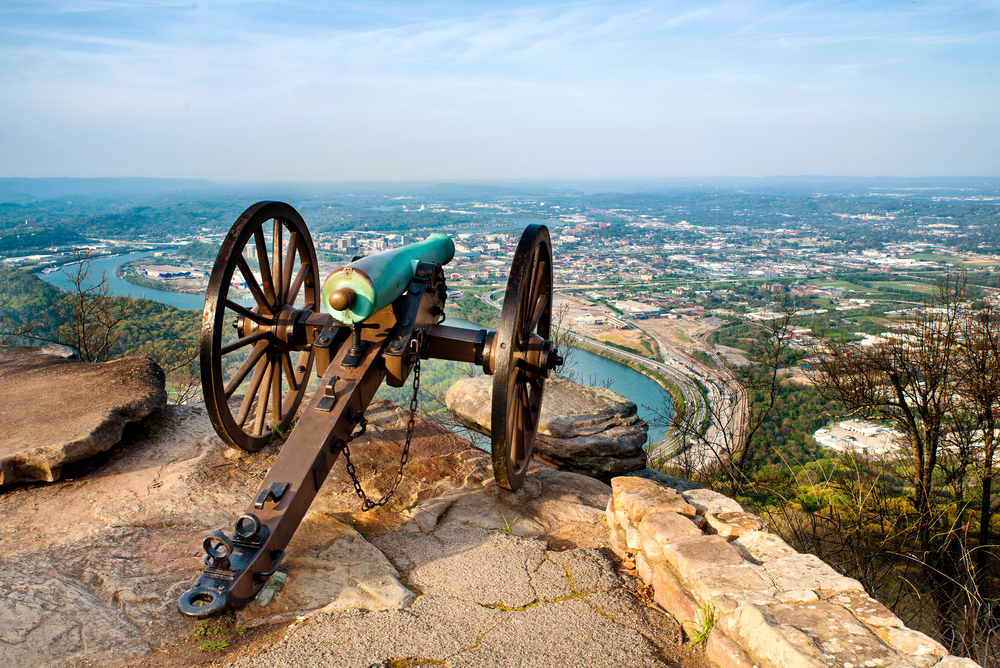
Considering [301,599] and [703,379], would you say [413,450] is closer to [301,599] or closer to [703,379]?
[301,599]

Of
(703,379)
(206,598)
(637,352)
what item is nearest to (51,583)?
(206,598)

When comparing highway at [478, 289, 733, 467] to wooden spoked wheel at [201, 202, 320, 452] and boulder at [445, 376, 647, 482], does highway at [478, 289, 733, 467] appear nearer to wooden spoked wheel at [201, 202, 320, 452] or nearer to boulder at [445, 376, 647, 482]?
boulder at [445, 376, 647, 482]

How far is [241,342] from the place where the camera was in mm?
4184

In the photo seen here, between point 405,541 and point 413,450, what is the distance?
145 cm

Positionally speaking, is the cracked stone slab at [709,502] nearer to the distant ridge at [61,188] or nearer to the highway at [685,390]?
the highway at [685,390]

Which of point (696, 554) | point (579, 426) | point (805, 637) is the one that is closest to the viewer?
point (805, 637)

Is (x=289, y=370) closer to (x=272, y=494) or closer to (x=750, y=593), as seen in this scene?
(x=272, y=494)

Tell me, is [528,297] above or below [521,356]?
above

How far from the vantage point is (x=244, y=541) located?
289cm

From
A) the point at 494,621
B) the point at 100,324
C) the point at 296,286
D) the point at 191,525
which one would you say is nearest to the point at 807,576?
the point at 494,621

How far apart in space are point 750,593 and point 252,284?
3719 mm

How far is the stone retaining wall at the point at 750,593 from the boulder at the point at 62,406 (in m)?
3.86

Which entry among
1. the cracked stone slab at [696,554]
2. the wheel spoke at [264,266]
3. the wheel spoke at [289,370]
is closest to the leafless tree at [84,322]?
the wheel spoke at [289,370]

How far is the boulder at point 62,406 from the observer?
3.99 meters
